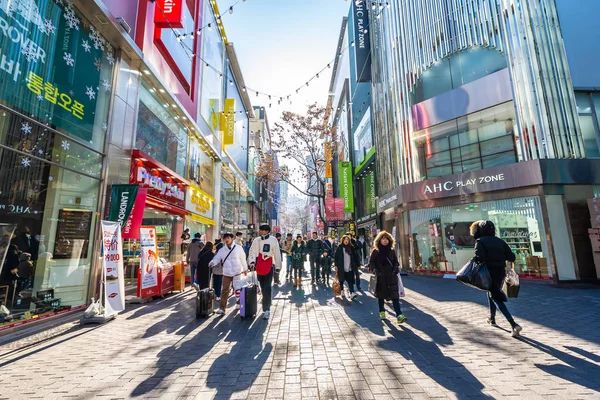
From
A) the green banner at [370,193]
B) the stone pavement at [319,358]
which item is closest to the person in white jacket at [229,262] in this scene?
the stone pavement at [319,358]

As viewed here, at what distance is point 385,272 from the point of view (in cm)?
581

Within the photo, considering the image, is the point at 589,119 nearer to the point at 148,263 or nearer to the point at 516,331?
the point at 516,331

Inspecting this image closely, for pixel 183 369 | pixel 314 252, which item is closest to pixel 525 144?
pixel 314 252

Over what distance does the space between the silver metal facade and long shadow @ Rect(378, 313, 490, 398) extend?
10107mm

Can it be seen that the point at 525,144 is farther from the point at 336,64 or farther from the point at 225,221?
the point at 336,64

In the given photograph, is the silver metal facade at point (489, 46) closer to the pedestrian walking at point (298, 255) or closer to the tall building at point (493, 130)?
the tall building at point (493, 130)

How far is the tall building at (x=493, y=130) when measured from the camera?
1059cm

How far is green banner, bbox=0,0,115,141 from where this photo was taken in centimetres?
553

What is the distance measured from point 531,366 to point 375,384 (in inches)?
79.5

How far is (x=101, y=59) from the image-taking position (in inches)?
322

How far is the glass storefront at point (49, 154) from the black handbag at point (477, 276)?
838cm

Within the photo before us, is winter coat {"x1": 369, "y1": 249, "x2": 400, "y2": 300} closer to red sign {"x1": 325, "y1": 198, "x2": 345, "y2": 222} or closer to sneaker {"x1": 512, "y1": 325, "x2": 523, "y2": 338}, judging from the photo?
sneaker {"x1": 512, "y1": 325, "x2": 523, "y2": 338}

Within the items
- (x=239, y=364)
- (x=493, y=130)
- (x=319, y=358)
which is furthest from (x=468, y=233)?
(x=239, y=364)

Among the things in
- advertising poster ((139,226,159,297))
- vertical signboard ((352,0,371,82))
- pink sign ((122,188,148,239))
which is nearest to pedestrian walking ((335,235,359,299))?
advertising poster ((139,226,159,297))
